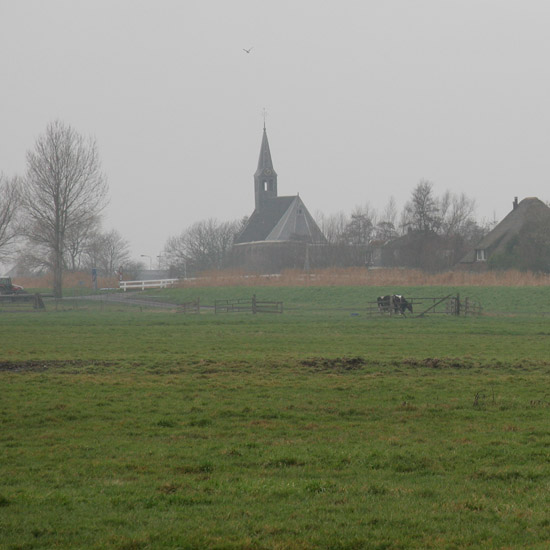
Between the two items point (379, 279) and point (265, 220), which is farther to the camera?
point (265, 220)

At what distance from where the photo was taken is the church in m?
96.9

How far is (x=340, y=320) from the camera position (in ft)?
126

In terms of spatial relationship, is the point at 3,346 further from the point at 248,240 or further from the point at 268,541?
the point at 248,240

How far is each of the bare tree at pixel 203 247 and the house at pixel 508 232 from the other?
1743 inches

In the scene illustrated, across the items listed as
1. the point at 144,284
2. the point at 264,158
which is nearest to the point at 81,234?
the point at 144,284

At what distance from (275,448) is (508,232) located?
74268mm

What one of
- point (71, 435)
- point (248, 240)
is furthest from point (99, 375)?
point (248, 240)

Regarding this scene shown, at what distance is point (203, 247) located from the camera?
119750mm

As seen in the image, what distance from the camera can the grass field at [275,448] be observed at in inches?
255

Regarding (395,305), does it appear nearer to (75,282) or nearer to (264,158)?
(75,282)

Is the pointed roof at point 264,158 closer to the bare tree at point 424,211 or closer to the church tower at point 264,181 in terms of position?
the church tower at point 264,181

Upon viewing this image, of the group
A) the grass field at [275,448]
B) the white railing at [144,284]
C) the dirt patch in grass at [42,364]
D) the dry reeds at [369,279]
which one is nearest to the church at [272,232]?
the dry reeds at [369,279]

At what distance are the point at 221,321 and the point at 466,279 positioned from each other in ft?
81.8

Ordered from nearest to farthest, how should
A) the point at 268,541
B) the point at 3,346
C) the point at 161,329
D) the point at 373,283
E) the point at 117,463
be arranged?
the point at 268,541 → the point at 117,463 → the point at 3,346 → the point at 161,329 → the point at 373,283
